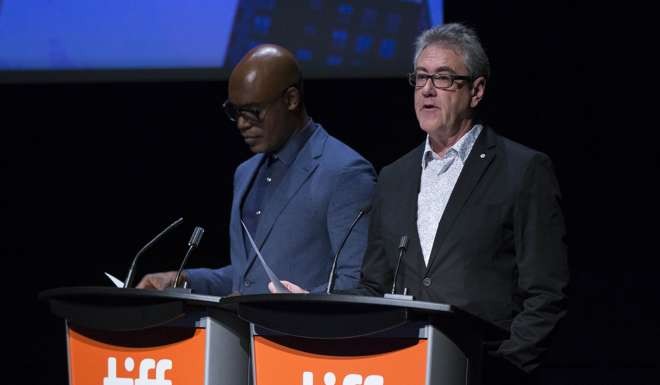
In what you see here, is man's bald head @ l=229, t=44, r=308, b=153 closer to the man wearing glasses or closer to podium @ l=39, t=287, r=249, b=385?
the man wearing glasses

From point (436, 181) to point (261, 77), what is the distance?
75 centimetres

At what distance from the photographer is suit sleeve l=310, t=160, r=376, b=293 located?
8.89 feet

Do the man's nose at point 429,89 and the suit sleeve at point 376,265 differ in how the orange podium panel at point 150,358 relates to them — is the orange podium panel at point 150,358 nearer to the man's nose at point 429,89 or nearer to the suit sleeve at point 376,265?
the suit sleeve at point 376,265

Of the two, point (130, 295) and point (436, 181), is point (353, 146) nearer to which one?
point (436, 181)

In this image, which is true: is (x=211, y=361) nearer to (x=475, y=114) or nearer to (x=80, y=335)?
(x=80, y=335)

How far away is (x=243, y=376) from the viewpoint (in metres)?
2.26

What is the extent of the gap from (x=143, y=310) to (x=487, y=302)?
2.55 feet

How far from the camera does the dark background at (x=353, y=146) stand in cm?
435

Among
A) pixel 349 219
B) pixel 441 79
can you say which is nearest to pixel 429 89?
pixel 441 79

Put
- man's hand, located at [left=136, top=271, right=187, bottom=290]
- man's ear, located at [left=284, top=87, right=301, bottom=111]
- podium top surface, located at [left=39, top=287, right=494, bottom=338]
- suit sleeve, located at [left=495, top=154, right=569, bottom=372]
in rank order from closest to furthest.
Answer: podium top surface, located at [left=39, top=287, right=494, bottom=338]
suit sleeve, located at [left=495, top=154, right=569, bottom=372]
man's hand, located at [left=136, top=271, right=187, bottom=290]
man's ear, located at [left=284, top=87, right=301, bottom=111]

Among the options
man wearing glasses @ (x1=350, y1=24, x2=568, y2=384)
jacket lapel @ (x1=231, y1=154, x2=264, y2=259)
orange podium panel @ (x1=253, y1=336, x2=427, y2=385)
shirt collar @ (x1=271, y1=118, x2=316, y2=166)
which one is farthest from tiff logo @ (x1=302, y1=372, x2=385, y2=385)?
shirt collar @ (x1=271, y1=118, x2=316, y2=166)

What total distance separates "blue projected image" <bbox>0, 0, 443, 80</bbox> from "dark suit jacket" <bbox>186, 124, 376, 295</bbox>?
1.74 m

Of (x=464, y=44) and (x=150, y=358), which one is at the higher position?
(x=464, y=44)

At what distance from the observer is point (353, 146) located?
184 inches
